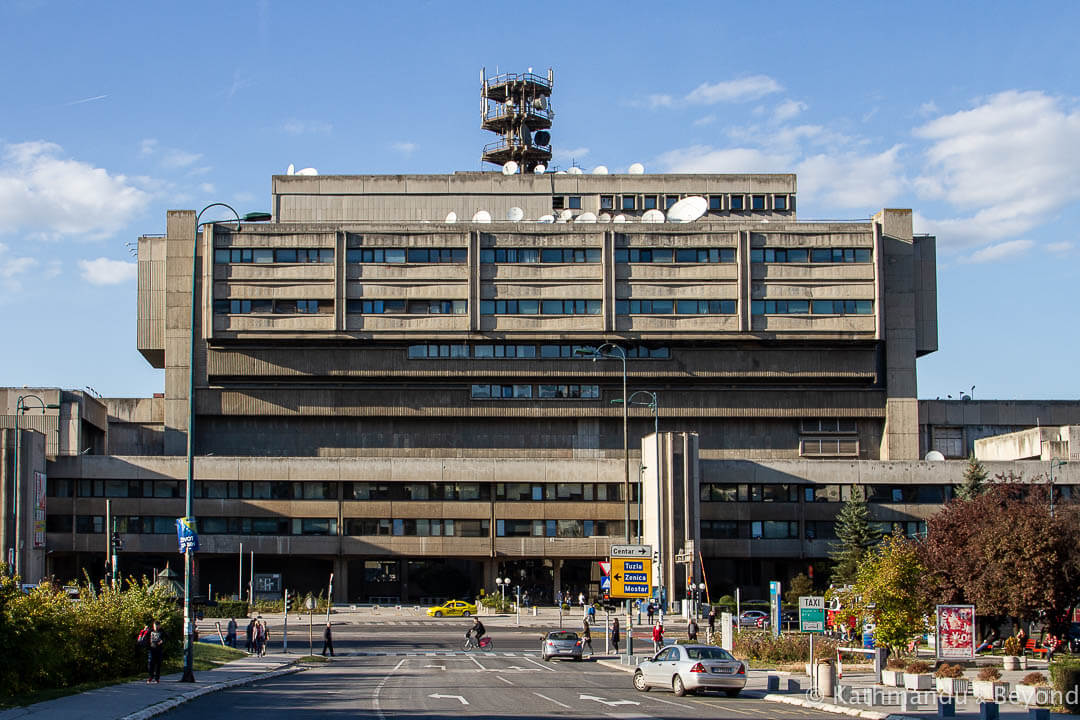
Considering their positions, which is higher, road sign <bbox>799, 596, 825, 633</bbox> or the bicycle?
road sign <bbox>799, 596, 825, 633</bbox>

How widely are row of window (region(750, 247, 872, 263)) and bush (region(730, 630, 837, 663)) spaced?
177 feet

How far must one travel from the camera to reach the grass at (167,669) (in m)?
27.6

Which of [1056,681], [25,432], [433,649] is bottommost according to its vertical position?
→ [433,649]

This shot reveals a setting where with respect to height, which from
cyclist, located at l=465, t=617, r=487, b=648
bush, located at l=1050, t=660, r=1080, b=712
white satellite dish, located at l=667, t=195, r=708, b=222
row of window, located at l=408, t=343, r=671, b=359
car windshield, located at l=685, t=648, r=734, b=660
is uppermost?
white satellite dish, located at l=667, t=195, r=708, b=222

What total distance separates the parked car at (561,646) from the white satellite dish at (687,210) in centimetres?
5717

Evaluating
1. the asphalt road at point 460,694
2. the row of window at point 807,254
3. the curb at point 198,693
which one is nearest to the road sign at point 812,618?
the asphalt road at point 460,694

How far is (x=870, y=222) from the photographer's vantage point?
10194 cm

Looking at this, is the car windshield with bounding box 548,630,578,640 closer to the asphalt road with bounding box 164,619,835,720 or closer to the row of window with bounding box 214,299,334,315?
the asphalt road with bounding box 164,619,835,720

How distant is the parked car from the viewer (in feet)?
170

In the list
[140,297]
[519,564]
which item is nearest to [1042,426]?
[519,564]

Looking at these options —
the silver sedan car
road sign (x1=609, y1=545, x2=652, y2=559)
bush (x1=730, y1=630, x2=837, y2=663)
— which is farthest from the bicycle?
the silver sedan car

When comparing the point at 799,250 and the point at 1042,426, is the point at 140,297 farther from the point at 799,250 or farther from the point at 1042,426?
the point at 1042,426

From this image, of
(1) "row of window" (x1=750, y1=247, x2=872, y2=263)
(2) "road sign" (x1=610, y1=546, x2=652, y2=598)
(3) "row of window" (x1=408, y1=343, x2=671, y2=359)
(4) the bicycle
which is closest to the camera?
(2) "road sign" (x1=610, y1=546, x2=652, y2=598)

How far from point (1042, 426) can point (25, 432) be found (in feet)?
265
